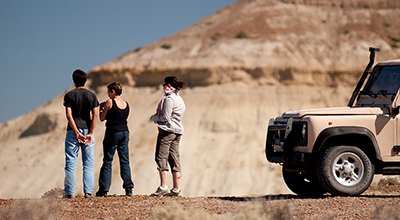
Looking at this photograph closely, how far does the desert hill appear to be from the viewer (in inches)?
1022

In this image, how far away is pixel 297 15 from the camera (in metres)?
36.4

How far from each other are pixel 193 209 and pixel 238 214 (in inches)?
23.5

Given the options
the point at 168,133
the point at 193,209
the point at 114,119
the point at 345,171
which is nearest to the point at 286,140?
the point at 345,171

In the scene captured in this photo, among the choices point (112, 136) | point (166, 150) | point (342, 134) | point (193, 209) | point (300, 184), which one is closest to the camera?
point (193, 209)

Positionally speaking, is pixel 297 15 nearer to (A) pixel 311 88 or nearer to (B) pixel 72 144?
(A) pixel 311 88

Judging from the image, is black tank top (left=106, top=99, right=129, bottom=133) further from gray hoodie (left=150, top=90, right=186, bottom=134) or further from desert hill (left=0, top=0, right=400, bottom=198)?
desert hill (left=0, top=0, right=400, bottom=198)

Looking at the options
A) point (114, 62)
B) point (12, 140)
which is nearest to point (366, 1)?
point (114, 62)

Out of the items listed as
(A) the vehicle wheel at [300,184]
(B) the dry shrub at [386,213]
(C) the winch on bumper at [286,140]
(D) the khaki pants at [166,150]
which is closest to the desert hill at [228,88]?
(A) the vehicle wheel at [300,184]

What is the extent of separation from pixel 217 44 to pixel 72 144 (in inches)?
1060

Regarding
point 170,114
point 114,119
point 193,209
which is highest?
point 114,119

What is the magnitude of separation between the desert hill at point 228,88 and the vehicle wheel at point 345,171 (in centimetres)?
1530

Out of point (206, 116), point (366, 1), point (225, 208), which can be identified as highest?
point (366, 1)

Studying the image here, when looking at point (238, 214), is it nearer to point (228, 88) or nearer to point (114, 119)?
point (114, 119)

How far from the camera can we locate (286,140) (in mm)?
8016
